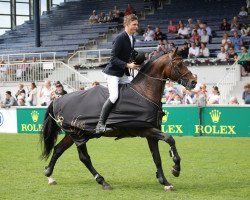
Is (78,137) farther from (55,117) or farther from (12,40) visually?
(12,40)

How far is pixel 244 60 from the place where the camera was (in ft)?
76.6

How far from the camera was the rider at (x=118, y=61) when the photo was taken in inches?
376

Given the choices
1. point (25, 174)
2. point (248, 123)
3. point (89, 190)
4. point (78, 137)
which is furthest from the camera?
point (248, 123)

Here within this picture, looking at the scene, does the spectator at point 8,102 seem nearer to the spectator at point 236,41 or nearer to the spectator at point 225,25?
the spectator at point 236,41

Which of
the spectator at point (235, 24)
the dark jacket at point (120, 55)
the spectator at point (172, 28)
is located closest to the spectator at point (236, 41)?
the spectator at point (235, 24)

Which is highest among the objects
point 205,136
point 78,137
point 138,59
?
point 138,59

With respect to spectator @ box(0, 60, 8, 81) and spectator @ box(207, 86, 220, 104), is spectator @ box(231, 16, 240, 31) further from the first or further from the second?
spectator @ box(0, 60, 8, 81)

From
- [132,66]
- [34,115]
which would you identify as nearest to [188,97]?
[34,115]

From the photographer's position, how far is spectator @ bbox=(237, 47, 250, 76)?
76.0ft

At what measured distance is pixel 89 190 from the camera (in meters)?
9.36

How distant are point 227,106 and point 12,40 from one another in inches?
901

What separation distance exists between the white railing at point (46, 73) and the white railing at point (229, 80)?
618cm

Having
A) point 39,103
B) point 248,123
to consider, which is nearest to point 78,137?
point 248,123

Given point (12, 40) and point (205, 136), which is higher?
point (12, 40)
